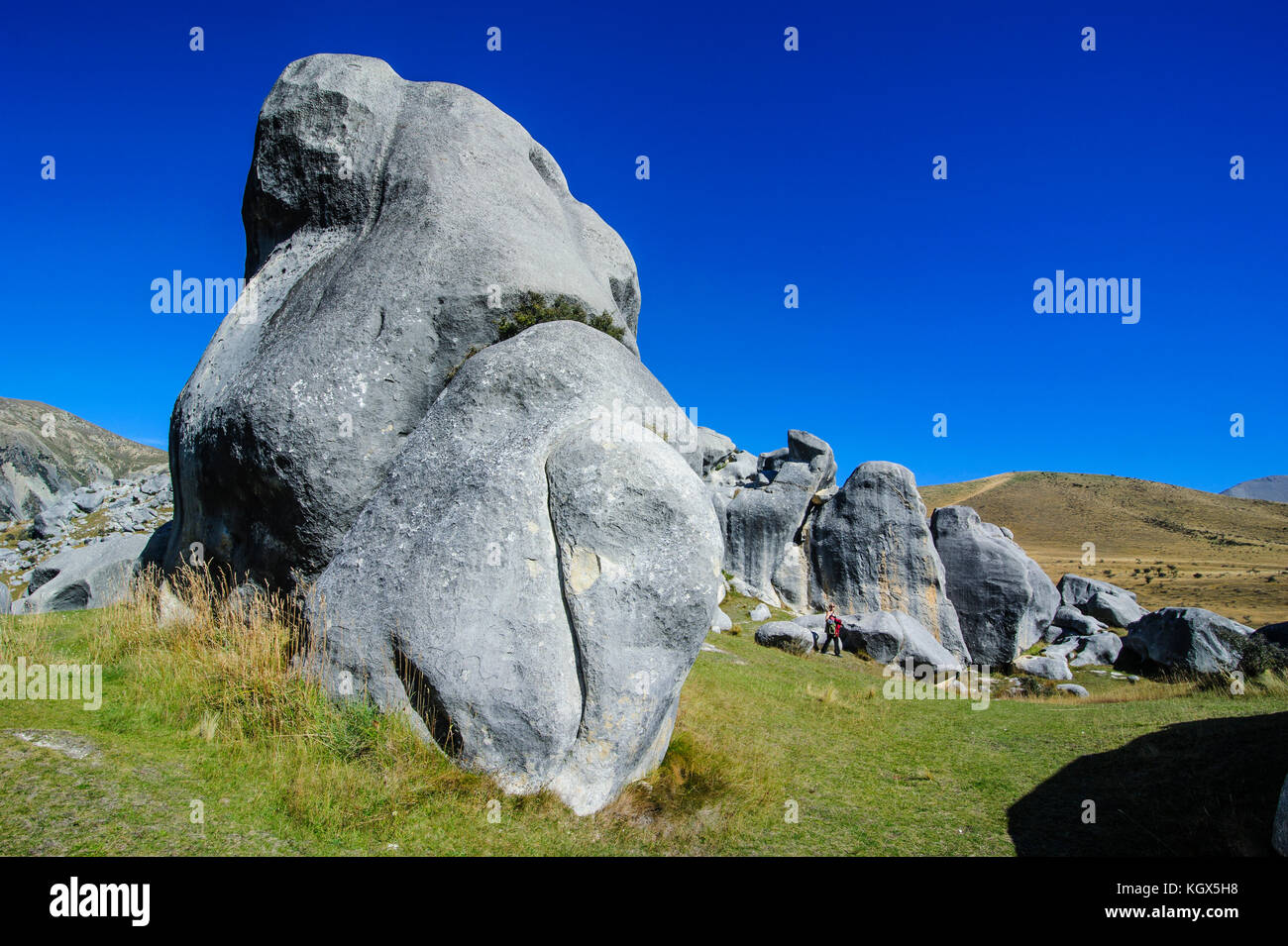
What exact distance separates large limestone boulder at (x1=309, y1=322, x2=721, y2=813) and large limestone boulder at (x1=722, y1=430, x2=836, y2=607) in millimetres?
19707

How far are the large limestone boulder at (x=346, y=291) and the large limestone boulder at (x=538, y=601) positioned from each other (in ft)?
4.07

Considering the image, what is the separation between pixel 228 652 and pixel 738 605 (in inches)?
717

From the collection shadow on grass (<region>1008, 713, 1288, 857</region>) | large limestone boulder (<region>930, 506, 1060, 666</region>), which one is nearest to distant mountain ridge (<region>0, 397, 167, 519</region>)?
large limestone boulder (<region>930, 506, 1060, 666</region>)

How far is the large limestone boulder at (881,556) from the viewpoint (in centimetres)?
2430

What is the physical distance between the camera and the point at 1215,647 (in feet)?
57.1

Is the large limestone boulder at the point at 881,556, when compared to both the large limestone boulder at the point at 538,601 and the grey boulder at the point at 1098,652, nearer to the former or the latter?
the grey boulder at the point at 1098,652

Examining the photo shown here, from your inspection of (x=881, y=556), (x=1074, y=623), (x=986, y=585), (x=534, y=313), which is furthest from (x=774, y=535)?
(x=534, y=313)

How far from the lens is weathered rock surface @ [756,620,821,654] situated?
18.1m

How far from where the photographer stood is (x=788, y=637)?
60.0ft

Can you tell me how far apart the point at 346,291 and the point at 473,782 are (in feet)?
18.7
